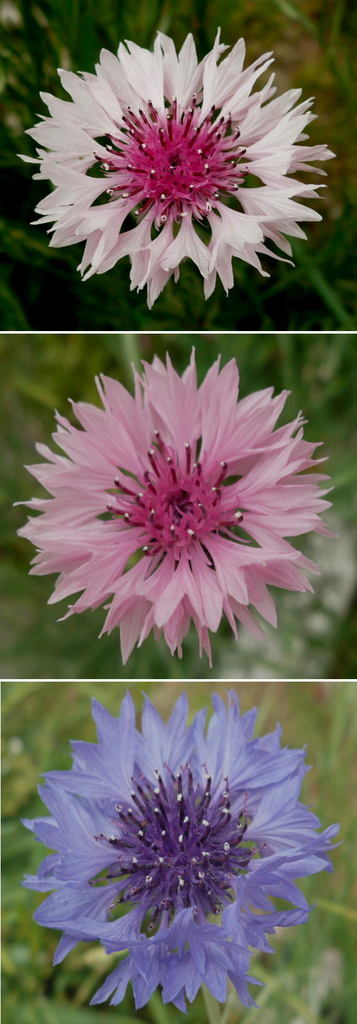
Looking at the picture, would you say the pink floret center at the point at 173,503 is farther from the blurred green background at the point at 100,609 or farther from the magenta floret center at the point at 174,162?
the blurred green background at the point at 100,609

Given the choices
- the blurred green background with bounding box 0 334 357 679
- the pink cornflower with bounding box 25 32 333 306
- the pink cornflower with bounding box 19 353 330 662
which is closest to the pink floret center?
the pink cornflower with bounding box 19 353 330 662

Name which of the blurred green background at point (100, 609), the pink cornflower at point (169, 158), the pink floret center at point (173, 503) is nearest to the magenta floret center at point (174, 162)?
the pink cornflower at point (169, 158)

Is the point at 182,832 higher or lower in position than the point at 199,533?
lower

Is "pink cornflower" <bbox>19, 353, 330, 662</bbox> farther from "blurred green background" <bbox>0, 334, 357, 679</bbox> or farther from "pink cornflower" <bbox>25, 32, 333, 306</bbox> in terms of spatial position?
"blurred green background" <bbox>0, 334, 357, 679</bbox>

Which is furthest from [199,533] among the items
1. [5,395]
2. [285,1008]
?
[5,395]

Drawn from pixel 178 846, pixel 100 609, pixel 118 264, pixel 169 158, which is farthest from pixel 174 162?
pixel 100 609

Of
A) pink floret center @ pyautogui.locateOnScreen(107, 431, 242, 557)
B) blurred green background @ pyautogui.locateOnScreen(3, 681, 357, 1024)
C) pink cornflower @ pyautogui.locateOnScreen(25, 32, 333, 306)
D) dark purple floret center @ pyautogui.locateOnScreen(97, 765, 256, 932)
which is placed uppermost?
pink cornflower @ pyautogui.locateOnScreen(25, 32, 333, 306)

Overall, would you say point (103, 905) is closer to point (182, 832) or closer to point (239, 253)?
point (182, 832)
